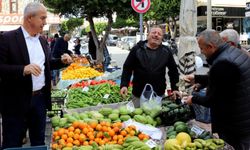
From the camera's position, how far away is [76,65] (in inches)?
482

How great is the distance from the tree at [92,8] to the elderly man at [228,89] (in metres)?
10.2

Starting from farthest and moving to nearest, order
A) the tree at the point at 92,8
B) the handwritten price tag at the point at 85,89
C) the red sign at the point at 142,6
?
the tree at the point at 92,8
the red sign at the point at 142,6
the handwritten price tag at the point at 85,89

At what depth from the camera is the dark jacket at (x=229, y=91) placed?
3.55 meters

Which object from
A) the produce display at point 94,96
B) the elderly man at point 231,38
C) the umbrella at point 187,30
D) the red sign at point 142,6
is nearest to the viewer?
the elderly man at point 231,38

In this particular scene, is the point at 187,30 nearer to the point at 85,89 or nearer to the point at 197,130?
the point at 85,89

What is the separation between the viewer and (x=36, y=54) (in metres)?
4.16

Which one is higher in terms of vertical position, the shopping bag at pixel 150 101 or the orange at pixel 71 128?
the shopping bag at pixel 150 101

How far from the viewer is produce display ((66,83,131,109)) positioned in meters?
7.44

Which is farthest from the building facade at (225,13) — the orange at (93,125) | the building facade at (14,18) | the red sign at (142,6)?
the orange at (93,125)

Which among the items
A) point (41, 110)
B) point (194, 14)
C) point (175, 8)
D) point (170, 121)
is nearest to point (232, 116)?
point (170, 121)

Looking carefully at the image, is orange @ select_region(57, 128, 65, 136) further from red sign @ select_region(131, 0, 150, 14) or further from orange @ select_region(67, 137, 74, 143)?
red sign @ select_region(131, 0, 150, 14)

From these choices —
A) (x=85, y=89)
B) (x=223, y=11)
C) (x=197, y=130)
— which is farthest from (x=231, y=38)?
(x=223, y=11)

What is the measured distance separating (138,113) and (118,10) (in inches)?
380

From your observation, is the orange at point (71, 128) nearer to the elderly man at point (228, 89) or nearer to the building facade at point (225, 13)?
the elderly man at point (228, 89)
